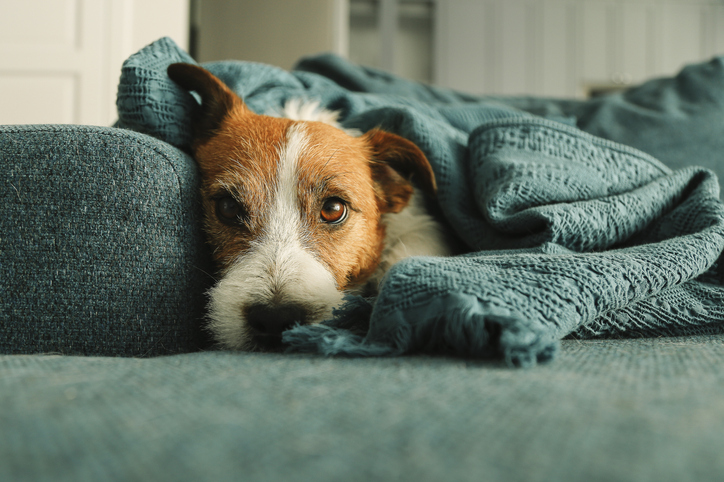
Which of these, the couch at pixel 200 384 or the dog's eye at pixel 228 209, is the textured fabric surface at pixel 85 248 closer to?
the couch at pixel 200 384

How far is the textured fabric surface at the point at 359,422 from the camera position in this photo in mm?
363

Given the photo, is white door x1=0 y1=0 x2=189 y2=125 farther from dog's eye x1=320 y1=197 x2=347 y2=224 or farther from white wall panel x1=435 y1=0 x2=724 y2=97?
white wall panel x1=435 y1=0 x2=724 y2=97

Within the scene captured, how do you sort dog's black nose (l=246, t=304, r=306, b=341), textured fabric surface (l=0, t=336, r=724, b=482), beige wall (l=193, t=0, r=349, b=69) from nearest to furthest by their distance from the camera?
textured fabric surface (l=0, t=336, r=724, b=482)
dog's black nose (l=246, t=304, r=306, b=341)
beige wall (l=193, t=0, r=349, b=69)

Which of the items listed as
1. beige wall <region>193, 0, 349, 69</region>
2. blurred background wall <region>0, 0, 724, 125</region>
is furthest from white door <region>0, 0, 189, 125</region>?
beige wall <region>193, 0, 349, 69</region>

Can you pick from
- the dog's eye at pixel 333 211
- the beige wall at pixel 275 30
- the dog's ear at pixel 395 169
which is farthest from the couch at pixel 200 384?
the beige wall at pixel 275 30

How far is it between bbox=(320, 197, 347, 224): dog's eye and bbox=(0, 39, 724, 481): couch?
289 mm

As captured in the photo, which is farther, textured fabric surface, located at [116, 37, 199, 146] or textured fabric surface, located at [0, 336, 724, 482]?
textured fabric surface, located at [116, 37, 199, 146]

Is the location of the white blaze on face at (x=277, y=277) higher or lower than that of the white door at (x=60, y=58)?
lower

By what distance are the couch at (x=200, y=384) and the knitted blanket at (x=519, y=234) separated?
43 mm

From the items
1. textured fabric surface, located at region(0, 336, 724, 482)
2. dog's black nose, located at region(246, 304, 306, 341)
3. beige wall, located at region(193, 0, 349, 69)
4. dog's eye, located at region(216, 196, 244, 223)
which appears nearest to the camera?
textured fabric surface, located at region(0, 336, 724, 482)

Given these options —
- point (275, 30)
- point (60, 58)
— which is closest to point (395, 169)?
point (60, 58)

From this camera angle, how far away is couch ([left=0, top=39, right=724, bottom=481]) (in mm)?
374

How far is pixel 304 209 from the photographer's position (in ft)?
3.65

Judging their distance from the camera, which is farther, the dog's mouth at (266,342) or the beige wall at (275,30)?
the beige wall at (275,30)
